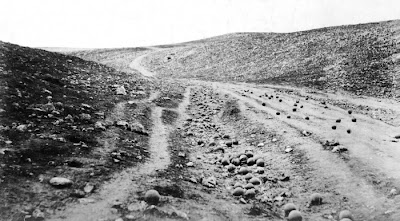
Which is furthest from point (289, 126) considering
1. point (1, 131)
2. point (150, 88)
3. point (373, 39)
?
point (373, 39)

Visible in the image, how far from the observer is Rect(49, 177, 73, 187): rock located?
20.8 ft

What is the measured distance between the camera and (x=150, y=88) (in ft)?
71.5

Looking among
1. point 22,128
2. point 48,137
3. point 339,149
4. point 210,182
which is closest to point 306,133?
point 339,149

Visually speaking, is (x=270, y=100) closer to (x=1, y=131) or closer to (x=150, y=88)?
(x=150, y=88)

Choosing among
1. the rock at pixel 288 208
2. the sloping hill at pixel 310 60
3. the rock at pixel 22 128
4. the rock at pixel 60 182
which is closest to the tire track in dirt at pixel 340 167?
the rock at pixel 288 208

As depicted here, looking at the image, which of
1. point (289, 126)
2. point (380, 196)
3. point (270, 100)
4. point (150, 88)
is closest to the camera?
point (380, 196)

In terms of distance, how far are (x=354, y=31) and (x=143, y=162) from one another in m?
45.9

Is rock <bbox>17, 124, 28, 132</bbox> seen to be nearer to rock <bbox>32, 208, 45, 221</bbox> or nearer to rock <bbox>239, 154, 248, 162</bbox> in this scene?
rock <bbox>32, 208, 45, 221</bbox>

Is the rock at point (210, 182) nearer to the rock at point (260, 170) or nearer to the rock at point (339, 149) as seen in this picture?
the rock at point (260, 170)

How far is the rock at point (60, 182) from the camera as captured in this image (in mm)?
6346

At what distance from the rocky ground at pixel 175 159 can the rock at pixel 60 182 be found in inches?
0.8

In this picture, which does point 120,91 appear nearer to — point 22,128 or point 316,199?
point 22,128

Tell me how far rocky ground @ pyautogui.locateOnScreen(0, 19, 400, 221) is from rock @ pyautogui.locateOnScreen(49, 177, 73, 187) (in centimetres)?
2

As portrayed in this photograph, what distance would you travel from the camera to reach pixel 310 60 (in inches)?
1532
